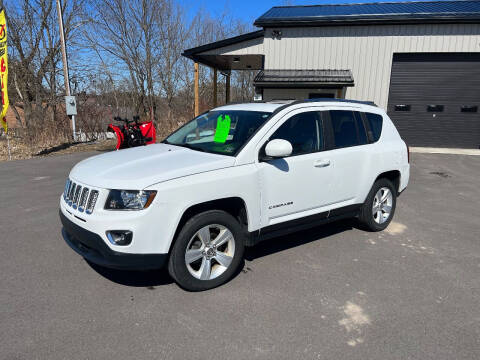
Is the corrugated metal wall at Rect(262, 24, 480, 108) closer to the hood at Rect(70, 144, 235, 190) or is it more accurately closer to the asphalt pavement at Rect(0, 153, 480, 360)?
the asphalt pavement at Rect(0, 153, 480, 360)

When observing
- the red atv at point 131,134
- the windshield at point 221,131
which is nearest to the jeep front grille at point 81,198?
the windshield at point 221,131

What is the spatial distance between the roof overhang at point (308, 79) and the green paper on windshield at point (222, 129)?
9325 millimetres

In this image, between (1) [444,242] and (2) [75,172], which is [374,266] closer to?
(1) [444,242]

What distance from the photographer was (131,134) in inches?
319

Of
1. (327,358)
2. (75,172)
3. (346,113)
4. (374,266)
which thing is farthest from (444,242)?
(75,172)

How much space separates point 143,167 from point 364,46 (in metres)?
12.9

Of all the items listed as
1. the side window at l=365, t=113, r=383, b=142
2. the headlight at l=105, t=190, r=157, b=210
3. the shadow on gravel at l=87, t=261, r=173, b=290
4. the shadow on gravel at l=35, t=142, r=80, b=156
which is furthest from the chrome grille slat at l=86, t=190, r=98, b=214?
the shadow on gravel at l=35, t=142, r=80, b=156

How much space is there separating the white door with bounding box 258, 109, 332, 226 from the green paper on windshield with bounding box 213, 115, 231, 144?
56cm

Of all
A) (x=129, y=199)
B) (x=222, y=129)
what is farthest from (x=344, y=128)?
(x=129, y=199)

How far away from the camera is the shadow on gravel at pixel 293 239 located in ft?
13.4

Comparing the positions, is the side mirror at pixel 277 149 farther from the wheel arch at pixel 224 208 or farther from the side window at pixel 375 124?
the side window at pixel 375 124

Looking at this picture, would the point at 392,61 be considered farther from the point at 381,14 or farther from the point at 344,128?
the point at 344,128

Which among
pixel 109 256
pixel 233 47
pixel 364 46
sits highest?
pixel 233 47

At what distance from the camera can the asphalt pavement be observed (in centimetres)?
246
